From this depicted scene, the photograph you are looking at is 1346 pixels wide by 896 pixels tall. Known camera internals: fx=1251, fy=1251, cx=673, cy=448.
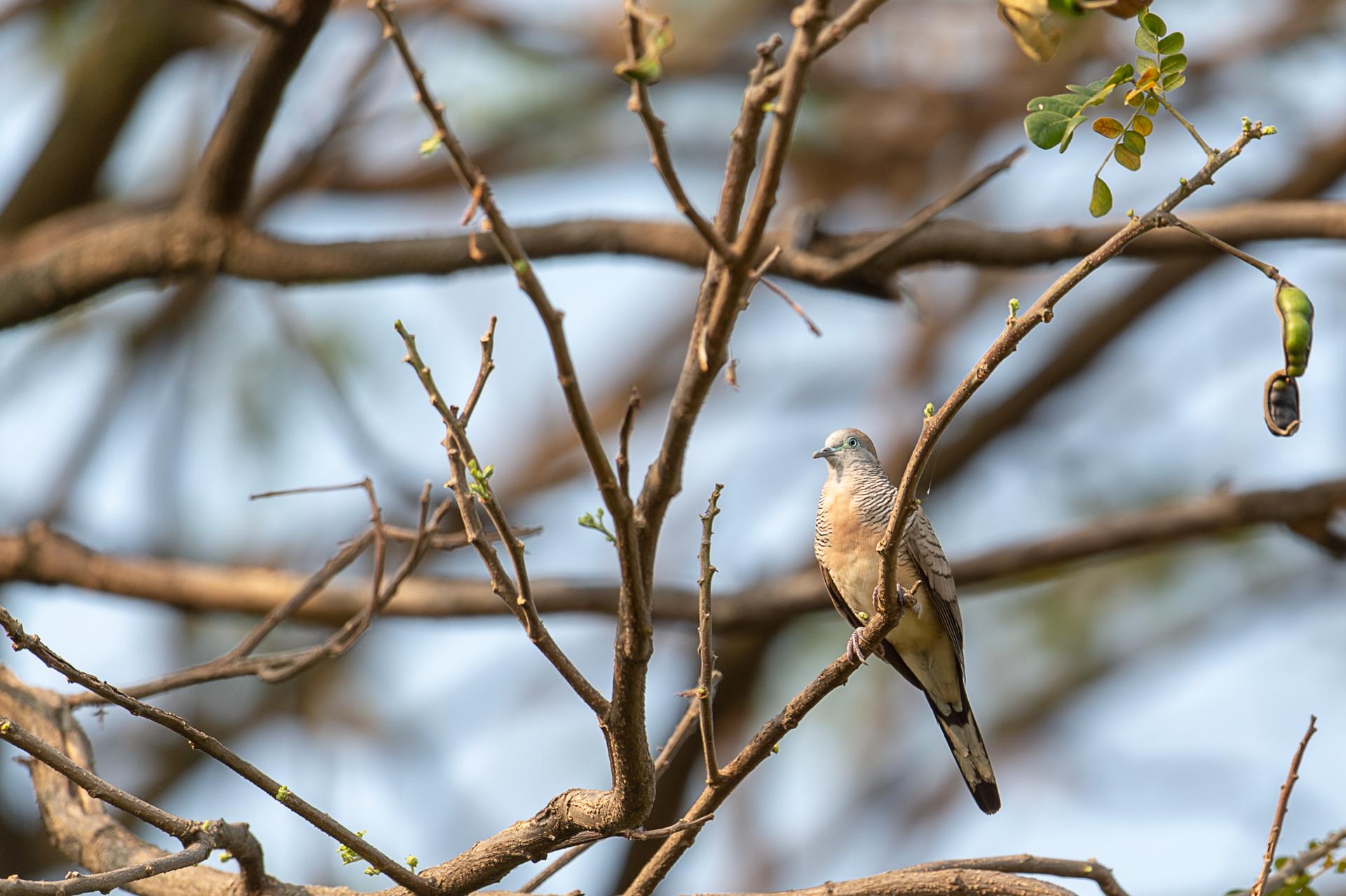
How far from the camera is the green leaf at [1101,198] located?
2.18 meters

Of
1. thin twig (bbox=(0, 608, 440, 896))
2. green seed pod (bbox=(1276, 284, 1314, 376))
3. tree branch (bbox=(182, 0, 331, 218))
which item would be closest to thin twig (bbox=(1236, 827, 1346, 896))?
green seed pod (bbox=(1276, 284, 1314, 376))

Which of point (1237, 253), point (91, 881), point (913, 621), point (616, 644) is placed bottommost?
point (91, 881)

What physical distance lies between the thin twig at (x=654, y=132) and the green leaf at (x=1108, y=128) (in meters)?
1.01

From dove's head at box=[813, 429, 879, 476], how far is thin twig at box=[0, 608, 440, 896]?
92.1 inches

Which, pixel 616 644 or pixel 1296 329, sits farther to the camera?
pixel 616 644

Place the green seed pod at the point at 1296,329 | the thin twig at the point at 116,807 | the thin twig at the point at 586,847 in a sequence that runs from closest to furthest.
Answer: the green seed pod at the point at 1296,329 → the thin twig at the point at 116,807 → the thin twig at the point at 586,847

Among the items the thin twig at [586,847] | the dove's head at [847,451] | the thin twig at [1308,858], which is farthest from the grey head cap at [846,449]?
the thin twig at [1308,858]

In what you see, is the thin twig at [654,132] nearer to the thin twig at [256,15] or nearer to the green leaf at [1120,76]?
the green leaf at [1120,76]

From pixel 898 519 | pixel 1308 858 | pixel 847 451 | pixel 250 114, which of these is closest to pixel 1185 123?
pixel 898 519

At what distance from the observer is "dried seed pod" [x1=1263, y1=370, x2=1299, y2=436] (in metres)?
1.96

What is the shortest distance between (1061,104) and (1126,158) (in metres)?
0.23

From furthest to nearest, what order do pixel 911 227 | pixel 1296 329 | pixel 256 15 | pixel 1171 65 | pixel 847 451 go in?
pixel 847 451
pixel 911 227
pixel 256 15
pixel 1171 65
pixel 1296 329

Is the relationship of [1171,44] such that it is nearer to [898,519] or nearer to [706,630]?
[898,519]

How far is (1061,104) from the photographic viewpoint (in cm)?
210
